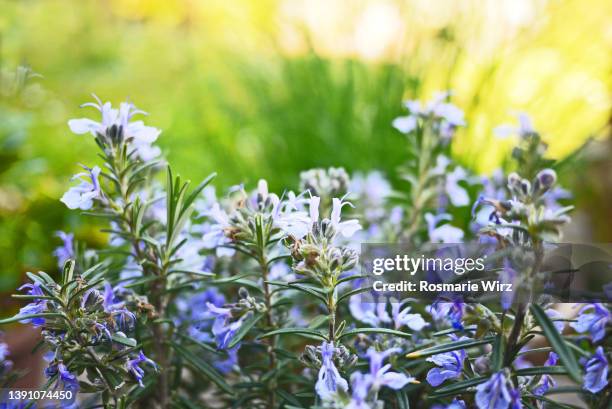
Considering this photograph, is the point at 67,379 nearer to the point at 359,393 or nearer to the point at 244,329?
the point at 244,329

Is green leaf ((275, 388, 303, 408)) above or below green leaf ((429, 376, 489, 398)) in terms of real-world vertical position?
below

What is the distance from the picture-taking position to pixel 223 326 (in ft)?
1.92

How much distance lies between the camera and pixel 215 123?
215cm

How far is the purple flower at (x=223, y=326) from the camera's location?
569 mm

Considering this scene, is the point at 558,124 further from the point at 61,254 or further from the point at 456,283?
the point at 61,254

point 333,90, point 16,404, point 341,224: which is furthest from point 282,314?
point 333,90

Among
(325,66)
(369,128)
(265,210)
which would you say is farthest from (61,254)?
(325,66)

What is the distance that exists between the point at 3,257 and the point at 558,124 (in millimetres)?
1412

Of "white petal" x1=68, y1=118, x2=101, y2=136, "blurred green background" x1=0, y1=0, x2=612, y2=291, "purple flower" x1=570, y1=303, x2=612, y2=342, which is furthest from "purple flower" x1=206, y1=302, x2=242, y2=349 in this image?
"blurred green background" x1=0, y1=0, x2=612, y2=291

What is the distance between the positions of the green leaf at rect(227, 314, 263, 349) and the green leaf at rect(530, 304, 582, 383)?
0.27 meters

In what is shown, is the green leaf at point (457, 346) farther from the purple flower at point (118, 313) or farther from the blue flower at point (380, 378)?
the purple flower at point (118, 313)

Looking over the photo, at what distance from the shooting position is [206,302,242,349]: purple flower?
0.57 meters

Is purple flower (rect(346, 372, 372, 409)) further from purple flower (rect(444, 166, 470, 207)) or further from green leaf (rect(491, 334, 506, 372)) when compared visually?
purple flower (rect(444, 166, 470, 207))

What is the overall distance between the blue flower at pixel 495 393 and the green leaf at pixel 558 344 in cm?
5
